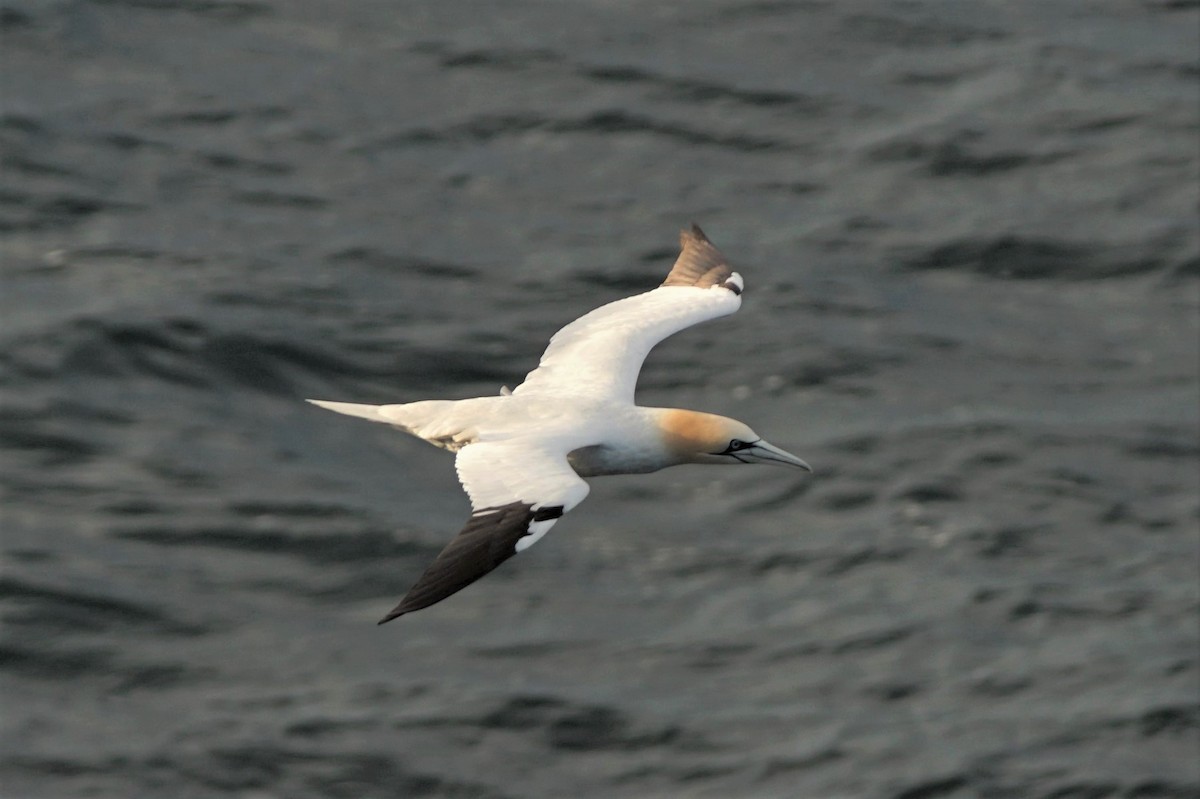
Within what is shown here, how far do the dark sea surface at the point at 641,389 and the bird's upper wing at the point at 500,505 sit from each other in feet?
17.6

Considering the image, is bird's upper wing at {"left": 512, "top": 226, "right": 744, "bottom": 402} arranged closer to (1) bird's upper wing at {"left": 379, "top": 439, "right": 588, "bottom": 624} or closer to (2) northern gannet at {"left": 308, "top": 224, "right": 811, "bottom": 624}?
(2) northern gannet at {"left": 308, "top": 224, "right": 811, "bottom": 624}

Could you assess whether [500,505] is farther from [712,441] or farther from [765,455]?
[765,455]

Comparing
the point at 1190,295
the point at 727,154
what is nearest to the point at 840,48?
the point at 727,154

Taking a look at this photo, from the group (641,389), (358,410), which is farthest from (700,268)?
(641,389)

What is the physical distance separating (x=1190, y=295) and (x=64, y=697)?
36.9 feet

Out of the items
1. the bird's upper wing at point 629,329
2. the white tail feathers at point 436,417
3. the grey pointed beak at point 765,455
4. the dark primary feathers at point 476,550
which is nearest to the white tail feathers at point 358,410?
the white tail feathers at point 436,417

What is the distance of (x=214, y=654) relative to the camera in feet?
54.9

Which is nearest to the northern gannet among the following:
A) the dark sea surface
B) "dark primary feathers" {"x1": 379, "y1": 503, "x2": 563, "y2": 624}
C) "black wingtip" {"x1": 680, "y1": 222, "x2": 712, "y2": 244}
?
"dark primary feathers" {"x1": 379, "y1": 503, "x2": 563, "y2": 624}

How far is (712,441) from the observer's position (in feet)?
39.2

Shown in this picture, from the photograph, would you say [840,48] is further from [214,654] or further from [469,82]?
[214,654]

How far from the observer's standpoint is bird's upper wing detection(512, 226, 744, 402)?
495 inches

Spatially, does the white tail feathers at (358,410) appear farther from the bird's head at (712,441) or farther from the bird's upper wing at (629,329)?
the bird's head at (712,441)

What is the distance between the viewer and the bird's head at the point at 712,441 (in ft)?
38.7

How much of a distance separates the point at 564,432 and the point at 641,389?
7.46m
